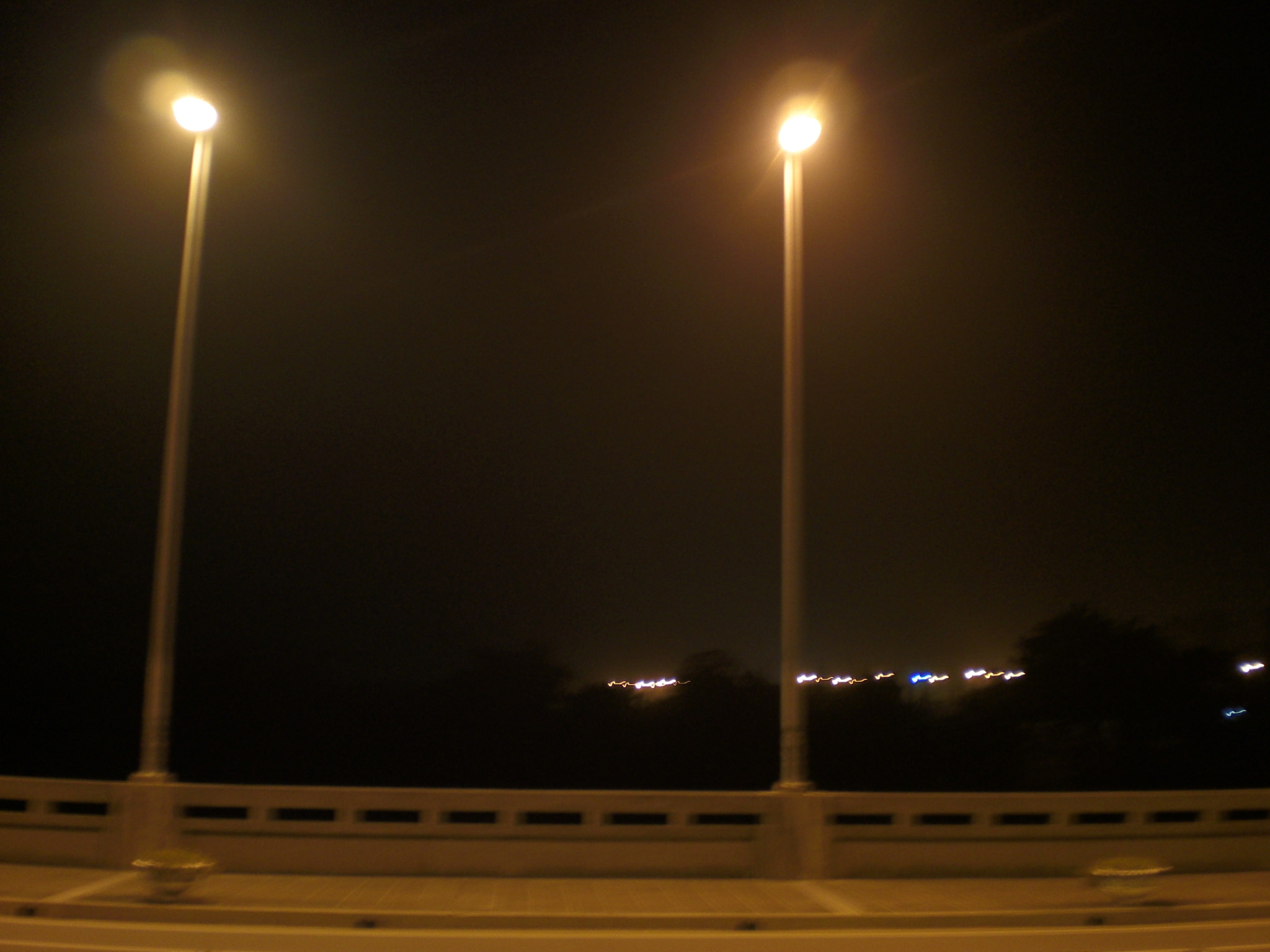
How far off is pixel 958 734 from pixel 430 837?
46137 mm

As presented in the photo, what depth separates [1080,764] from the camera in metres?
49.8

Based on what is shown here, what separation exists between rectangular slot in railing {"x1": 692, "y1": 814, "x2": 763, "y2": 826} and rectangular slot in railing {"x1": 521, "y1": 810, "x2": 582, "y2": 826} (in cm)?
143

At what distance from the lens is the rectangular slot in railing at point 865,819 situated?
1181 centimetres

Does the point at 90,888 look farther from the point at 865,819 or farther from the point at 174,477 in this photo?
the point at 865,819

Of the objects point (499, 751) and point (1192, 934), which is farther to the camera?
point (499, 751)

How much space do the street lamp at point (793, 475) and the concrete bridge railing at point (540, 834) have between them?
59cm

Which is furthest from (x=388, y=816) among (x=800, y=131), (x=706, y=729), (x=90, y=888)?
(x=706, y=729)

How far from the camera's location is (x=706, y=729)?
5262 cm

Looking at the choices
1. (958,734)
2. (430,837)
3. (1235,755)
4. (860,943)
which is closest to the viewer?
(860,943)

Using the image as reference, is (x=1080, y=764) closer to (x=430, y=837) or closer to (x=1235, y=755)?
(x=1235, y=755)

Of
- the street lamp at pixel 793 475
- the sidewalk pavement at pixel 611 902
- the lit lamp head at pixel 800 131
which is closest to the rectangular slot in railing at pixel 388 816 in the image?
the sidewalk pavement at pixel 611 902

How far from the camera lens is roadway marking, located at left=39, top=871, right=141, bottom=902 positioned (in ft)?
31.4

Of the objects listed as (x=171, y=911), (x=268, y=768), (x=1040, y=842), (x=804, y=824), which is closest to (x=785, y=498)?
(x=804, y=824)

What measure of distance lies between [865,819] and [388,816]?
12.8m
